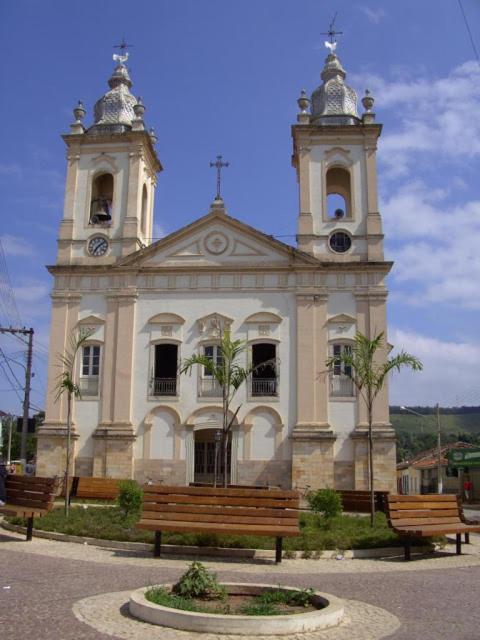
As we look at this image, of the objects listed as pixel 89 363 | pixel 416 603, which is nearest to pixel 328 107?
pixel 89 363

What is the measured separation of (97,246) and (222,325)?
5.98 metres

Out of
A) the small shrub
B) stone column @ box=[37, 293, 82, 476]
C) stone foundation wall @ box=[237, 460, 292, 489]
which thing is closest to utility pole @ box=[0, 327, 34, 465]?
stone column @ box=[37, 293, 82, 476]

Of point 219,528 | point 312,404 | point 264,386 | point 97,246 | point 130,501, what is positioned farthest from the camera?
point 97,246

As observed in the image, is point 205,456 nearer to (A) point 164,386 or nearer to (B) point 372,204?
(A) point 164,386

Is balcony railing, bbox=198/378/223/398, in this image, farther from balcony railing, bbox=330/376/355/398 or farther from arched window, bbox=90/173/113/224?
arched window, bbox=90/173/113/224

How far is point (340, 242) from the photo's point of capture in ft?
88.2

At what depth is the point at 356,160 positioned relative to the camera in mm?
27953

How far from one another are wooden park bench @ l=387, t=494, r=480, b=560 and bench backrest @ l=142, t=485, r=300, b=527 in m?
1.80

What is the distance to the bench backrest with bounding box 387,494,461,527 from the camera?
37.5 ft

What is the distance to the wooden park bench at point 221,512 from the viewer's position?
10484 mm

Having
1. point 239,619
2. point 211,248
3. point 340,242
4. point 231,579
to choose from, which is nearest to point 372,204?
point 340,242

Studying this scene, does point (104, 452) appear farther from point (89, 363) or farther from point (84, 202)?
point (84, 202)

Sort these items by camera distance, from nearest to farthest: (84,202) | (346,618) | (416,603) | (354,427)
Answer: (346,618) → (416,603) → (354,427) → (84,202)

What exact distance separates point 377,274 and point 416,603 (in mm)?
19217
